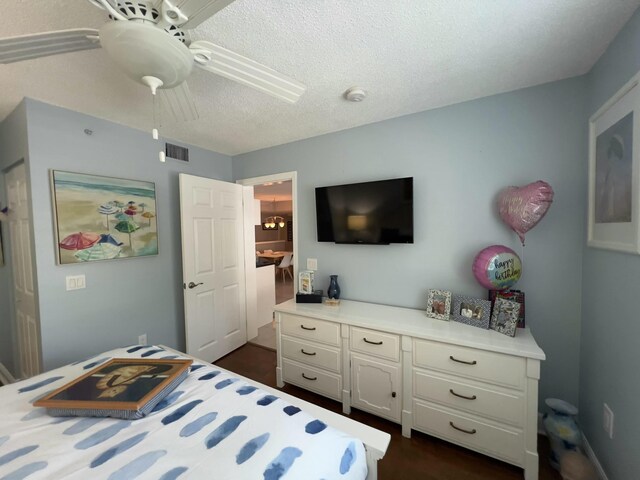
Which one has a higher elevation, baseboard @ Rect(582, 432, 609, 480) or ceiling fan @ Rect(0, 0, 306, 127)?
ceiling fan @ Rect(0, 0, 306, 127)

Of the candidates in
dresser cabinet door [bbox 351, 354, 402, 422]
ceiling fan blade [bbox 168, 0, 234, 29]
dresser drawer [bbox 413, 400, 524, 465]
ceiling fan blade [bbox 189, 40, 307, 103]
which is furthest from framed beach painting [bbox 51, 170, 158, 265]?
dresser drawer [bbox 413, 400, 524, 465]

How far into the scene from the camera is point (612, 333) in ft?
4.21

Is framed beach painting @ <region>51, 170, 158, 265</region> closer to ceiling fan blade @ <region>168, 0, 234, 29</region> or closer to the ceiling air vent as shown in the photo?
the ceiling air vent

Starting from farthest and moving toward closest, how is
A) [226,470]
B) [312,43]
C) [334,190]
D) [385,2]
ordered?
1. [334,190]
2. [312,43]
3. [385,2]
4. [226,470]

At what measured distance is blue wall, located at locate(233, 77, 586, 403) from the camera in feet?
5.34

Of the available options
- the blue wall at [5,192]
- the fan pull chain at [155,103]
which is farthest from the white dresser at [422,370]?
the blue wall at [5,192]

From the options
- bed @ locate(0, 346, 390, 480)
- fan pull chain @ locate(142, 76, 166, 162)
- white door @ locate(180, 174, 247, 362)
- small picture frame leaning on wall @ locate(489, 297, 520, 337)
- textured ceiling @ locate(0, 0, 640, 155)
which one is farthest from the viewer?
white door @ locate(180, 174, 247, 362)

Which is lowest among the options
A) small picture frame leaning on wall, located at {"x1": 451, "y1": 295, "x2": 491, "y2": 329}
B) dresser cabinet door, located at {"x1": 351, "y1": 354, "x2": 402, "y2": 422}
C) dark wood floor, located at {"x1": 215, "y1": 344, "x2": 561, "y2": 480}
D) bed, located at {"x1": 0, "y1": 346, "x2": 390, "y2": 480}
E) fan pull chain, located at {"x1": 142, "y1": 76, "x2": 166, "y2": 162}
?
dark wood floor, located at {"x1": 215, "y1": 344, "x2": 561, "y2": 480}

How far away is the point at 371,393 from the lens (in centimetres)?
186

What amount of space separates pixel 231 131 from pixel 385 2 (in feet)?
5.75

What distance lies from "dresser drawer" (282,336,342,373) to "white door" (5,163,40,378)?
186 centimetres

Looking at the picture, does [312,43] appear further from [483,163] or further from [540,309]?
[540,309]

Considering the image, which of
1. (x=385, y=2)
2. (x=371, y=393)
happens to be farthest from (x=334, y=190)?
(x=371, y=393)

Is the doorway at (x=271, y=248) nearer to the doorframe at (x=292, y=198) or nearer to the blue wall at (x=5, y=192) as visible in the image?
the doorframe at (x=292, y=198)
